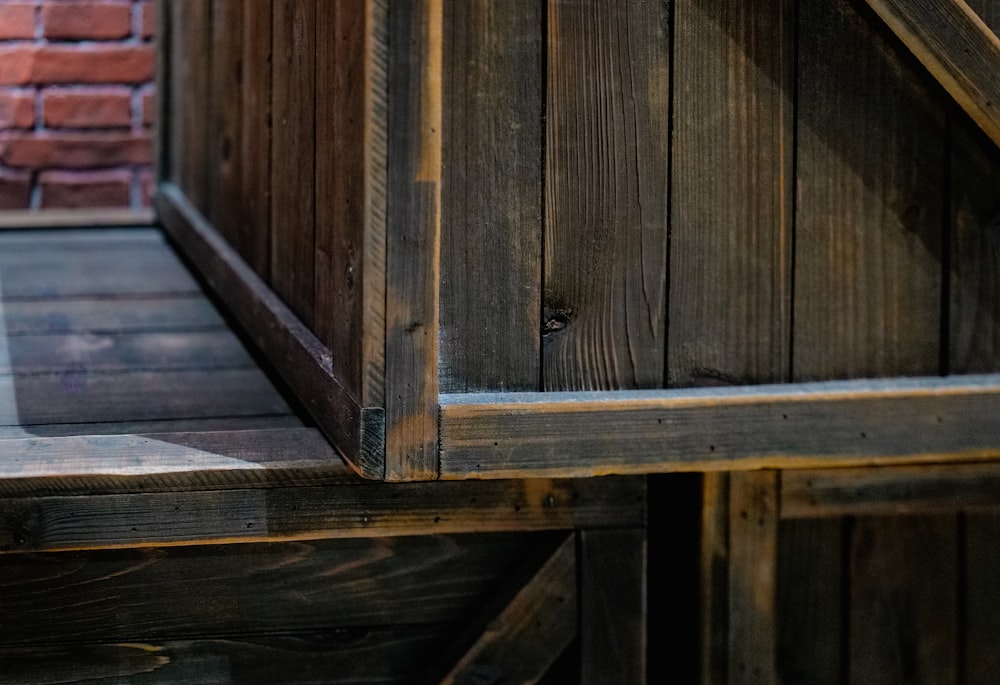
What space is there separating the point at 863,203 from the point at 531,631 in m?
0.61

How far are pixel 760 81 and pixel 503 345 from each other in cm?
39

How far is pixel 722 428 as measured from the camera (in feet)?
3.74

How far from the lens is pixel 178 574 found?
3.89 feet

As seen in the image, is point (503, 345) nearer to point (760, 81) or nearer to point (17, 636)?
point (760, 81)

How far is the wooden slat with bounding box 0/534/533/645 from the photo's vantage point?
116 cm

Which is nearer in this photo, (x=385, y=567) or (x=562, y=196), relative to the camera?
(x=562, y=196)

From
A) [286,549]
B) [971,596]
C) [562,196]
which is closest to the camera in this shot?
[562,196]

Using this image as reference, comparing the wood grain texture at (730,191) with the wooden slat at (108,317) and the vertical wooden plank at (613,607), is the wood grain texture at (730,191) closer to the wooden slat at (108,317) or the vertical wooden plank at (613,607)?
the vertical wooden plank at (613,607)

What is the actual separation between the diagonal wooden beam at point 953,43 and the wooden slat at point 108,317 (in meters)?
1.04

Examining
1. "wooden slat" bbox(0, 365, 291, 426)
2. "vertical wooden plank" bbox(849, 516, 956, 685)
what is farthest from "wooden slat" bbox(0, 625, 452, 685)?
"vertical wooden plank" bbox(849, 516, 956, 685)

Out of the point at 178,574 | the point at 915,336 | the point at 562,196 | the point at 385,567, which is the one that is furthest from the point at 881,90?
the point at 178,574

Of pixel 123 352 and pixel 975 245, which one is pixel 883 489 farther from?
pixel 123 352

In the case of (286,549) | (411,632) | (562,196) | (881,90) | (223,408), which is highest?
(881,90)

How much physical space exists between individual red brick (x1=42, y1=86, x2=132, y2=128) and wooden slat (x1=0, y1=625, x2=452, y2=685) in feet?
4.85
